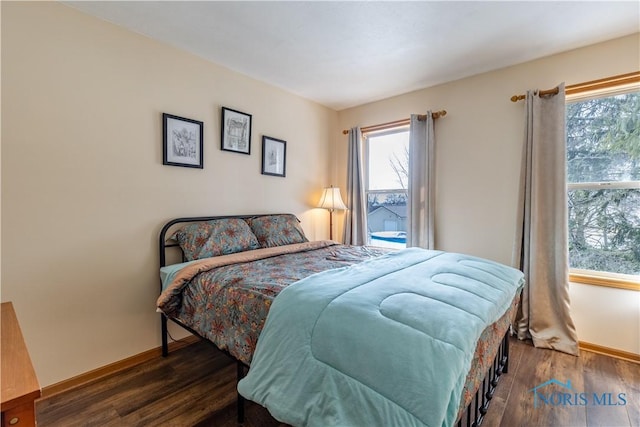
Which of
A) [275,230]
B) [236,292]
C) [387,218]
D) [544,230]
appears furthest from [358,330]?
[387,218]

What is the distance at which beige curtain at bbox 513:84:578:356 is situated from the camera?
7.64ft

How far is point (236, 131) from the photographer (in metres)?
2.79

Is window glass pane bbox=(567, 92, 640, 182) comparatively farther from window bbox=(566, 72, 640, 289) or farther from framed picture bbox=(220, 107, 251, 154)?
framed picture bbox=(220, 107, 251, 154)

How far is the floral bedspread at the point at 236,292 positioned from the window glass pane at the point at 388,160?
1602 millimetres

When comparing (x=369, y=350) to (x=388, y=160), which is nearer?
(x=369, y=350)

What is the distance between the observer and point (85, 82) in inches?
75.5

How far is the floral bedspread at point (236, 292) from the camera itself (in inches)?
56.0

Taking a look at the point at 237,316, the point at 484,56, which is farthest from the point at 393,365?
the point at 484,56

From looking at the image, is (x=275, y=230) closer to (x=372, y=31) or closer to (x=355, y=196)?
(x=355, y=196)

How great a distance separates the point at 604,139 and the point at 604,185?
14.7 inches

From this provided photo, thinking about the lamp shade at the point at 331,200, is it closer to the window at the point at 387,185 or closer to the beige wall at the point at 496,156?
the window at the point at 387,185

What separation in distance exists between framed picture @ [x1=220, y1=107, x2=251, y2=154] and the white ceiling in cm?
44

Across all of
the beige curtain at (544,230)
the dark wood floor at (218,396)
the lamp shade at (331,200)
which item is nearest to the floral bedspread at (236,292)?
the dark wood floor at (218,396)

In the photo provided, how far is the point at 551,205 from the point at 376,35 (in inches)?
77.3
